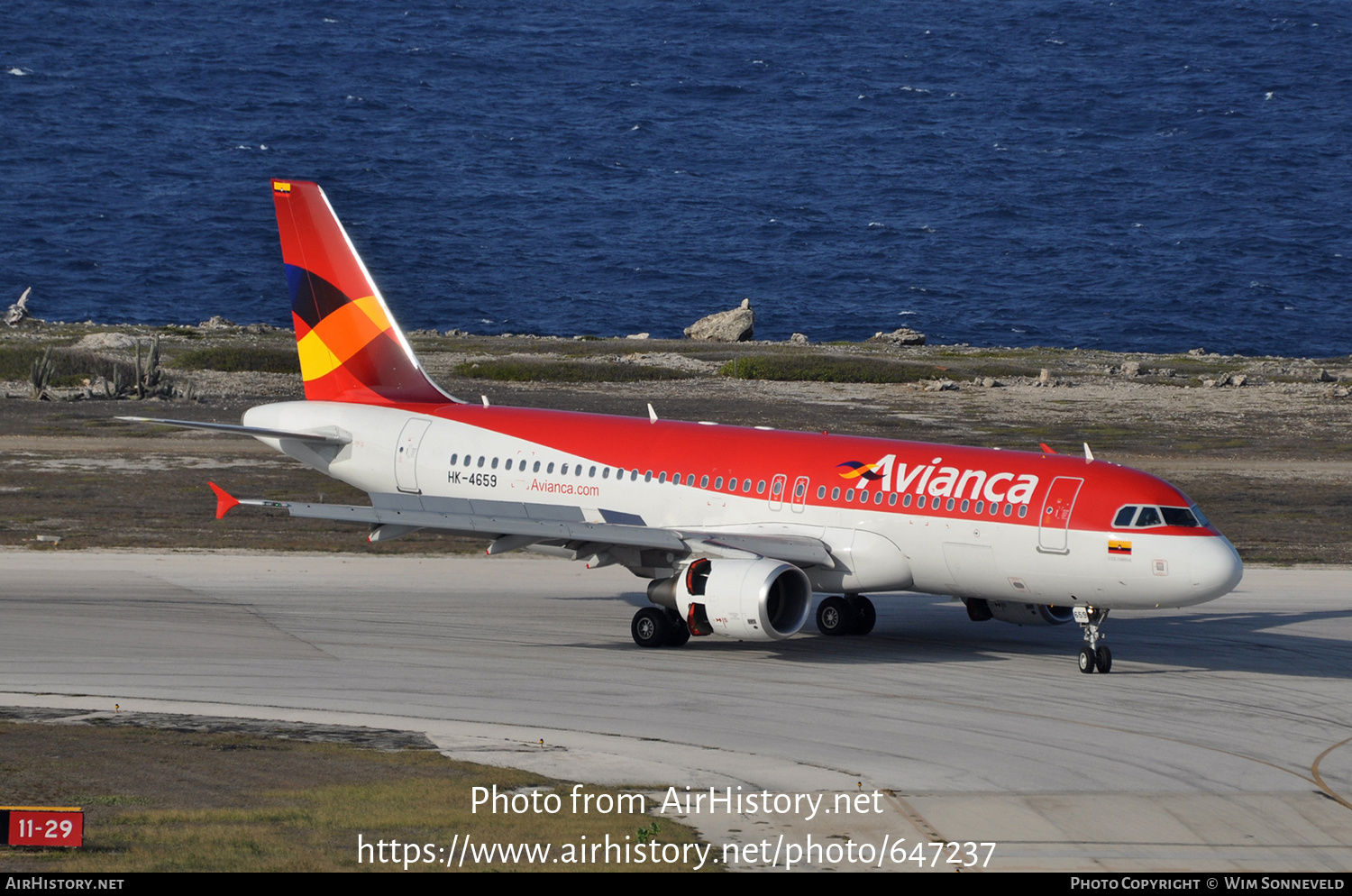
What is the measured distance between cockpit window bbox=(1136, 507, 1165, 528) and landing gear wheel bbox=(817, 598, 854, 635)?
7992mm

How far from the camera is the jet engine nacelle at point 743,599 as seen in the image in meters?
29.2

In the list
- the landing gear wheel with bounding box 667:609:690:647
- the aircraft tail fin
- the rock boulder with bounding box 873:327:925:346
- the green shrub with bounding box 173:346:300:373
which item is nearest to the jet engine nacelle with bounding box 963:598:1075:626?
the landing gear wheel with bounding box 667:609:690:647

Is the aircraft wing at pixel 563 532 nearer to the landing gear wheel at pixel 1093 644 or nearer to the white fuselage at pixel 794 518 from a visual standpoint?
the white fuselage at pixel 794 518

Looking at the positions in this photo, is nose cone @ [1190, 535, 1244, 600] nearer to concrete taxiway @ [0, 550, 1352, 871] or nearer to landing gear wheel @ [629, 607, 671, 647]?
concrete taxiway @ [0, 550, 1352, 871]

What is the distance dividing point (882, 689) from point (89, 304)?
486 feet

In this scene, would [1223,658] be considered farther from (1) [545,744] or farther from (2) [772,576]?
(1) [545,744]

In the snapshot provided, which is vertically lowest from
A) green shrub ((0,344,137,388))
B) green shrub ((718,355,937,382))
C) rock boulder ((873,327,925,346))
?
green shrub ((0,344,137,388))

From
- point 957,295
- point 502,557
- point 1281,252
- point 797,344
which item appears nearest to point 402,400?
point 502,557

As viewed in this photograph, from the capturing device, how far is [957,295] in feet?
583

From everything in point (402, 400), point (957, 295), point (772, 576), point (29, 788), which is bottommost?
point (29, 788)

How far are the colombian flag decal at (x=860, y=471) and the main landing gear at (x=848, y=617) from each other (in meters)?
3.82

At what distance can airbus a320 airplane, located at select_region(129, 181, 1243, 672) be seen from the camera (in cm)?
2905

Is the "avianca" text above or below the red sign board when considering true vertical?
above
